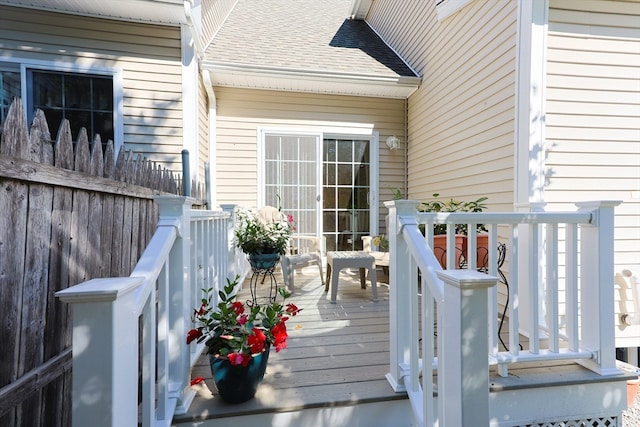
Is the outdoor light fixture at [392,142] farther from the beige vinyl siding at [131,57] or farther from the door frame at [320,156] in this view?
the beige vinyl siding at [131,57]

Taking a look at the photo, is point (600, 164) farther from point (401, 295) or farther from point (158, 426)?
point (158, 426)

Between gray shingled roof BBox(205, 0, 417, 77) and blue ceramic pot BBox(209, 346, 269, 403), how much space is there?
12.2 ft

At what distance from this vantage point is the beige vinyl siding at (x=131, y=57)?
3215 millimetres

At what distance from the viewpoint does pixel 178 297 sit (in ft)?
4.86

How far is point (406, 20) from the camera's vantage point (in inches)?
→ 199

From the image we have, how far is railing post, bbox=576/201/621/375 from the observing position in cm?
172

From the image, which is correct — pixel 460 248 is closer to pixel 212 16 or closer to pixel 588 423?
pixel 588 423

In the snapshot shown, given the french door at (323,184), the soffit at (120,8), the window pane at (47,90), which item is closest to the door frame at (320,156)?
the french door at (323,184)

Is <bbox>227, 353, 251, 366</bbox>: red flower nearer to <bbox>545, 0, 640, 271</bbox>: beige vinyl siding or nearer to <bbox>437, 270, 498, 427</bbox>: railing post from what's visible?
<bbox>437, 270, 498, 427</bbox>: railing post

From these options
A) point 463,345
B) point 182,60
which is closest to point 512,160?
point 463,345

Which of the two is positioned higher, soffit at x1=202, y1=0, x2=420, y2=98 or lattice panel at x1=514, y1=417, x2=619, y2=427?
soffit at x1=202, y1=0, x2=420, y2=98

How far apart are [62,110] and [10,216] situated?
10.1ft

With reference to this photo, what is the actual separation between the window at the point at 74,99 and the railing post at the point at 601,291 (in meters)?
4.26

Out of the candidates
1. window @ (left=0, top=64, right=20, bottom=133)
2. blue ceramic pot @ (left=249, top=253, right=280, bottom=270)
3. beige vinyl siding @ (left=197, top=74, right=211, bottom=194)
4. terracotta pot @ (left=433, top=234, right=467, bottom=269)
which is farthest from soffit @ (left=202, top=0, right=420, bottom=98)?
terracotta pot @ (left=433, top=234, right=467, bottom=269)
